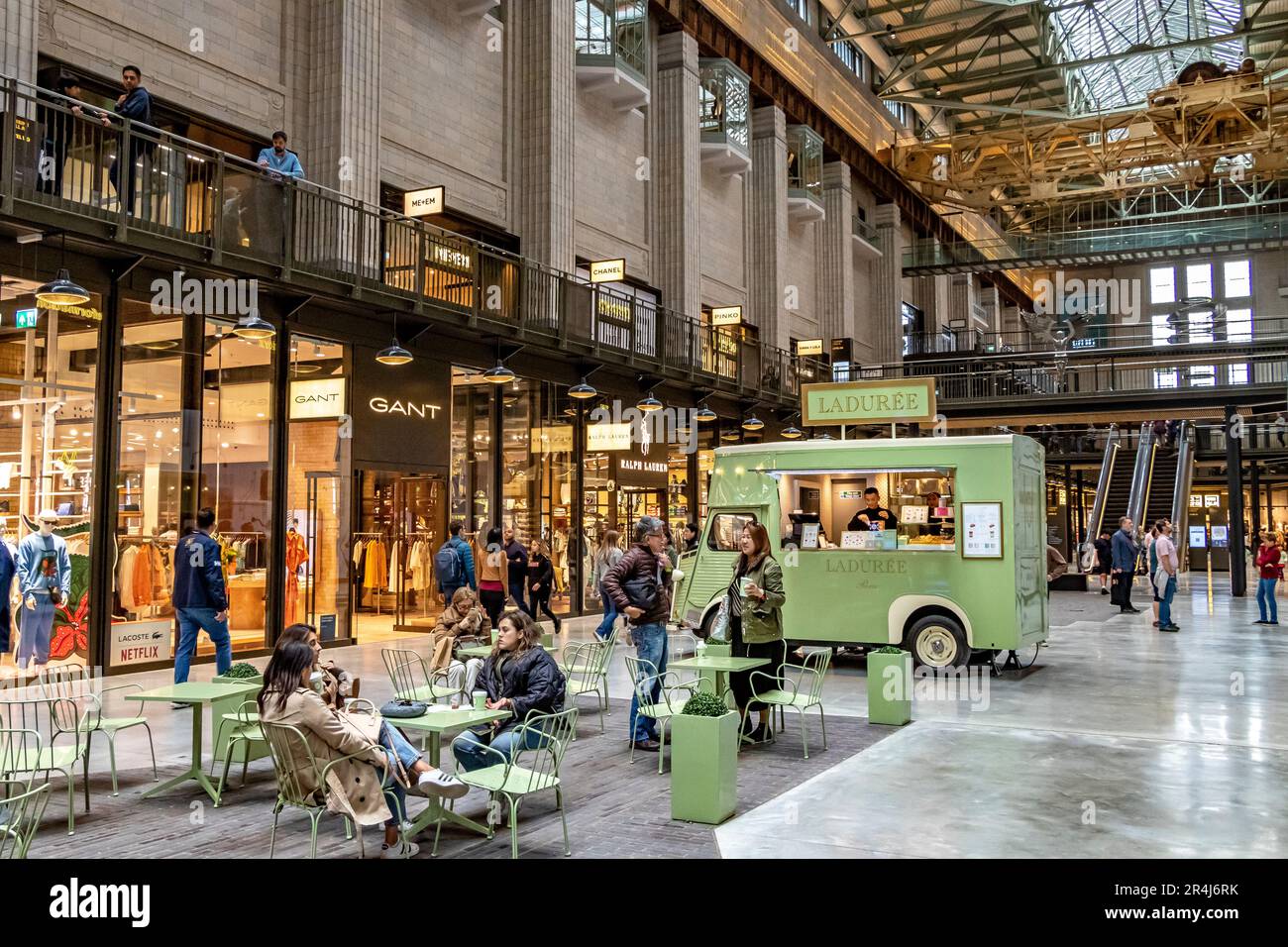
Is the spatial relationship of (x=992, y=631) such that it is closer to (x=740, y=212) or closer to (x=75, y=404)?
(x=75, y=404)

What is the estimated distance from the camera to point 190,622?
1047 centimetres

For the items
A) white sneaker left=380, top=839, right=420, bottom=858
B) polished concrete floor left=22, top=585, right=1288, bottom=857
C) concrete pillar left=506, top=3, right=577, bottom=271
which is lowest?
polished concrete floor left=22, top=585, right=1288, bottom=857

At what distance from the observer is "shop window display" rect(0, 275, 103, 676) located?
457 inches

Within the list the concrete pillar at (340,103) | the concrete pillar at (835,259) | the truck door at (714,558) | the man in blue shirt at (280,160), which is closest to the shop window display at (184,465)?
the man in blue shirt at (280,160)

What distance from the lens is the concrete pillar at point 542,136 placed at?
20969 millimetres

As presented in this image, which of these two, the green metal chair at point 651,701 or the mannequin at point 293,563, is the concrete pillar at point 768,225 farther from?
the green metal chair at point 651,701

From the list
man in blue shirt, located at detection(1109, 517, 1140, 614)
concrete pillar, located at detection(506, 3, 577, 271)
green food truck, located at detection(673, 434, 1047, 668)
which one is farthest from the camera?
concrete pillar, located at detection(506, 3, 577, 271)

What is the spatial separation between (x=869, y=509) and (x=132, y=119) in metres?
10.4

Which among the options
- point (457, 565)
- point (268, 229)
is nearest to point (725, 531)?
point (457, 565)

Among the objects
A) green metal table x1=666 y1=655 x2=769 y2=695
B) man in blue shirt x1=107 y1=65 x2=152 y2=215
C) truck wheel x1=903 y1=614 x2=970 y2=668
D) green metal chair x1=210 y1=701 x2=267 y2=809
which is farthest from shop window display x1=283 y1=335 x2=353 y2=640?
truck wheel x1=903 y1=614 x2=970 y2=668

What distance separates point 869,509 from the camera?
13.5 meters

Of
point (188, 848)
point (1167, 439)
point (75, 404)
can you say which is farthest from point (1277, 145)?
point (188, 848)

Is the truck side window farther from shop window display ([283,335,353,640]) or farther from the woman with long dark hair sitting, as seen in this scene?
the woman with long dark hair sitting

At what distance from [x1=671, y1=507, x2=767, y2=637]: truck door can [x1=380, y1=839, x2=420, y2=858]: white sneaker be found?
8553mm
